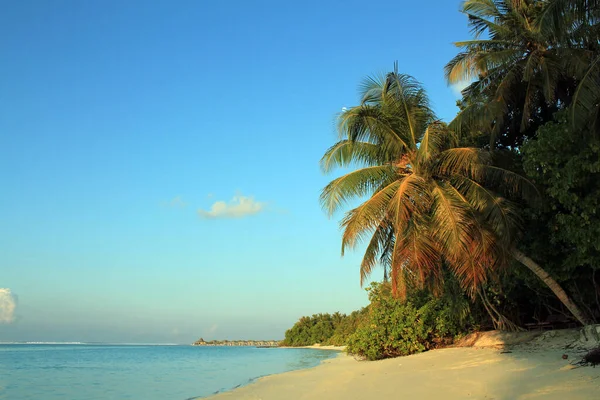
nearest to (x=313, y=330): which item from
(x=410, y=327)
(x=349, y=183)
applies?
(x=410, y=327)

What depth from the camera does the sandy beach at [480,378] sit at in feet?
26.4

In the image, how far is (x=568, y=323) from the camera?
16.4m

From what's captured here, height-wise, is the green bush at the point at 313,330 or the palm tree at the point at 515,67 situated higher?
the palm tree at the point at 515,67

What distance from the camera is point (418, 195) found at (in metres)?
12.9

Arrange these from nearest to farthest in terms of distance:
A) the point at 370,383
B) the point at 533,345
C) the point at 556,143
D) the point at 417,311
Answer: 1. the point at 556,143
2. the point at 370,383
3. the point at 533,345
4. the point at 417,311

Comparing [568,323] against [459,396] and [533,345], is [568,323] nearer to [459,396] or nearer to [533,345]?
[533,345]

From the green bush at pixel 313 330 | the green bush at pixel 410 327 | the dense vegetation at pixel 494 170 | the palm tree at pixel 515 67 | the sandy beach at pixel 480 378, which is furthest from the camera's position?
the green bush at pixel 313 330

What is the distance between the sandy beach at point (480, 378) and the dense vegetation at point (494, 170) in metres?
1.76

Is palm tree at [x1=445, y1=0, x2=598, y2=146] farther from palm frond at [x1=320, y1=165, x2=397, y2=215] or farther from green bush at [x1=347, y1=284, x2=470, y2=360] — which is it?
green bush at [x1=347, y1=284, x2=470, y2=360]

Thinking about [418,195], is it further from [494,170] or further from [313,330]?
[313,330]

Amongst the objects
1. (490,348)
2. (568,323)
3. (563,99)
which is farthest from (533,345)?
(563,99)

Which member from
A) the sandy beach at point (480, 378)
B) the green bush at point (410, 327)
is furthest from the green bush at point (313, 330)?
the sandy beach at point (480, 378)

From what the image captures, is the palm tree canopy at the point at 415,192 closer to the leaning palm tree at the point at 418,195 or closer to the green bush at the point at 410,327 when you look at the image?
the leaning palm tree at the point at 418,195

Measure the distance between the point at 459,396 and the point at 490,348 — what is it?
295 inches
